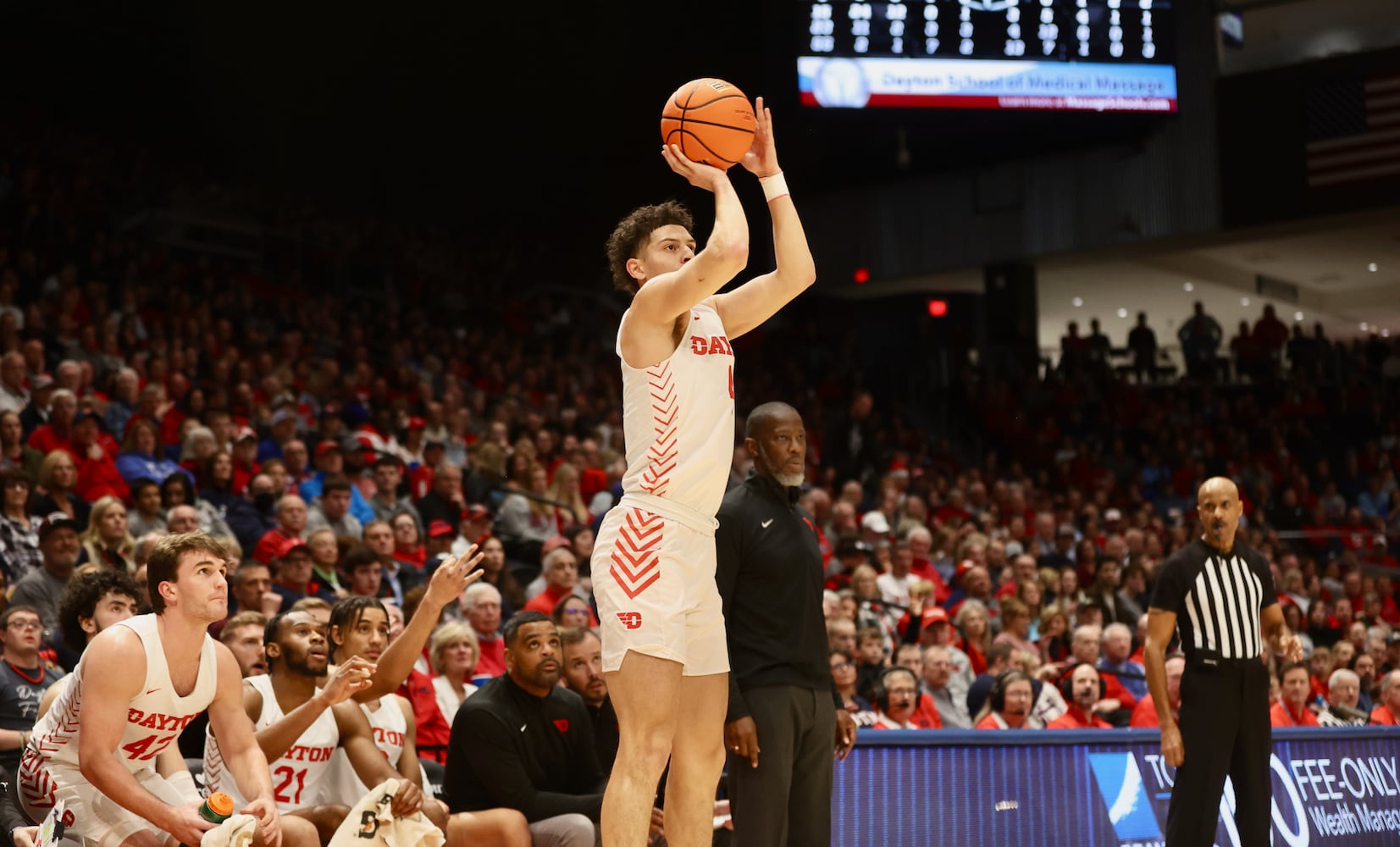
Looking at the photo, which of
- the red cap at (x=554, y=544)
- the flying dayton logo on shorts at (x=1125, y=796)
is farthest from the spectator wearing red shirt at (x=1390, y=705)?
the red cap at (x=554, y=544)

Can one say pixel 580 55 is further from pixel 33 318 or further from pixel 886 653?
pixel 886 653

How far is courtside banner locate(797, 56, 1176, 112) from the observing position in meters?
15.5

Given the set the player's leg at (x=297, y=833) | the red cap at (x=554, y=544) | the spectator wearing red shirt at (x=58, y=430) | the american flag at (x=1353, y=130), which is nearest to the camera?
the player's leg at (x=297, y=833)

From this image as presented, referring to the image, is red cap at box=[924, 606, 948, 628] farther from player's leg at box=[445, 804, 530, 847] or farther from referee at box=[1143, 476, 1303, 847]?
player's leg at box=[445, 804, 530, 847]

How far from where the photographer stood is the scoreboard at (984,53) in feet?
50.9

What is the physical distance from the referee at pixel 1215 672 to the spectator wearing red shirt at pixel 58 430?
6922 millimetres

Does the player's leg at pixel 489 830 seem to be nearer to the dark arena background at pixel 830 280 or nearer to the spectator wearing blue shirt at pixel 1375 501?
the dark arena background at pixel 830 280

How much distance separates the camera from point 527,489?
37.0 ft

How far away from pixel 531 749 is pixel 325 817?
2.99ft

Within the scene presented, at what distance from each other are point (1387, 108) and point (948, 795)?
13.4m

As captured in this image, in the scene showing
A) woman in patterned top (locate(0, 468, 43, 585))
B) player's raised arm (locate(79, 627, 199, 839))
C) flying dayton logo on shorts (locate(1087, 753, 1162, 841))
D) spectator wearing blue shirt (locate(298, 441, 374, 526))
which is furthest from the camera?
spectator wearing blue shirt (locate(298, 441, 374, 526))

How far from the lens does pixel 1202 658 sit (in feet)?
19.3

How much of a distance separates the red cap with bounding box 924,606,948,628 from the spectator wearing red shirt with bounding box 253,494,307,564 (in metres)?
4.26

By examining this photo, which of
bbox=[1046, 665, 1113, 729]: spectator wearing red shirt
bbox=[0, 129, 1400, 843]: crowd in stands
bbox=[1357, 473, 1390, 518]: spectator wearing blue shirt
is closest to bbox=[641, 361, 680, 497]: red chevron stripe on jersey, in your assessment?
bbox=[0, 129, 1400, 843]: crowd in stands
